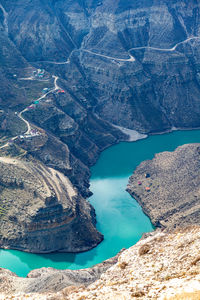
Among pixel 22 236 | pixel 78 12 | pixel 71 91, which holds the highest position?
pixel 78 12

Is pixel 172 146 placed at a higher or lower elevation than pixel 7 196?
higher

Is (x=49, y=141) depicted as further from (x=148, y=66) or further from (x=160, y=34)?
(x=160, y=34)

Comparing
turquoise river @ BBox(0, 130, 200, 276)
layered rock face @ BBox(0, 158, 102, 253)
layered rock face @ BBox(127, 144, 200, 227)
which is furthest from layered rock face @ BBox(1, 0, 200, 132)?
layered rock face @ BBox(0, 158, 102, 253)

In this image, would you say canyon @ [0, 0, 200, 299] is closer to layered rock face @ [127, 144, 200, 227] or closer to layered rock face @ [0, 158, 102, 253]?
layered rock face @ [0, 158, 102, 253]

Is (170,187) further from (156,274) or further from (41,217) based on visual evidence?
(156,274)

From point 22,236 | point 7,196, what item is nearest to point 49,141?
point 7,196
